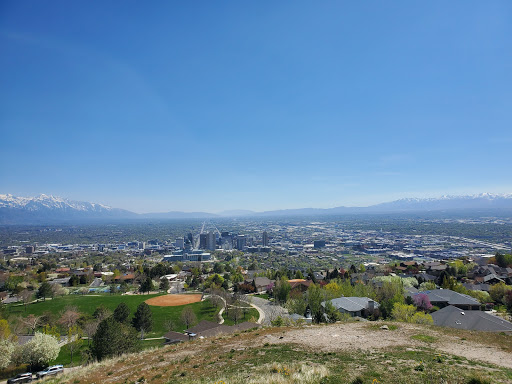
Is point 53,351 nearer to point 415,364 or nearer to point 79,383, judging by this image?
point 79,383

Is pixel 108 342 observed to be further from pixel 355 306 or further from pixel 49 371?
pixel 355 306

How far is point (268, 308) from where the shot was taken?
4344cm

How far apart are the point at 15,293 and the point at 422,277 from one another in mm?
77759

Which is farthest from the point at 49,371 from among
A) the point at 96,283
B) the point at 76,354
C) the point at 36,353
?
the point at 96,283

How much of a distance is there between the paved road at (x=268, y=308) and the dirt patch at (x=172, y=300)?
437 inches

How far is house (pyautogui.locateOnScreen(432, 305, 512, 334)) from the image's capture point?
2271 cm

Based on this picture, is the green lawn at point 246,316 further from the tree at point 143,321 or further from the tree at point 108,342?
the tree at point 108,342

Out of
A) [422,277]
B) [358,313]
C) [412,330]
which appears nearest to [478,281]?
[422,277]

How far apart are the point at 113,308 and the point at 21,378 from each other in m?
24.8

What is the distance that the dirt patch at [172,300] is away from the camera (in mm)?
47500

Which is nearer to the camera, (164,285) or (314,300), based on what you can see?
(314,300)

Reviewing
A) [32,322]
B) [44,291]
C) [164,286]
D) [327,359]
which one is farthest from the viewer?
[164,286]

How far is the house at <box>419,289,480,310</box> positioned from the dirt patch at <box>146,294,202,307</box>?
37.1 meters

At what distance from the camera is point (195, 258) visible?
4331 inches
